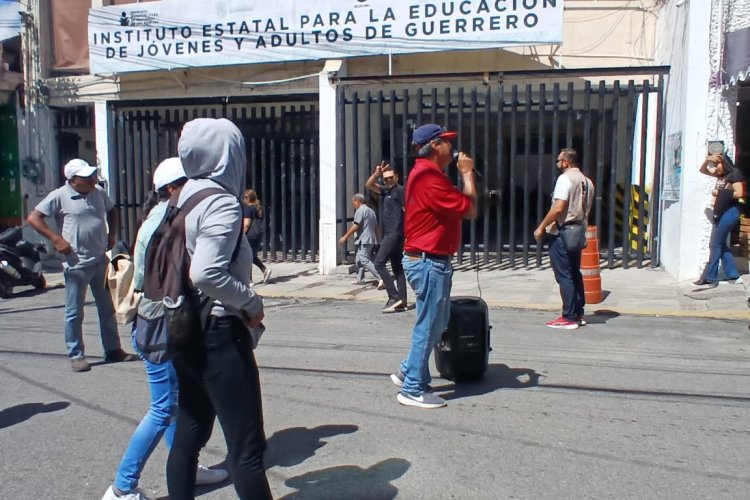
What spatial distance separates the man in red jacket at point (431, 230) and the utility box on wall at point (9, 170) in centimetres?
1382

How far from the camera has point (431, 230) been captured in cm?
517

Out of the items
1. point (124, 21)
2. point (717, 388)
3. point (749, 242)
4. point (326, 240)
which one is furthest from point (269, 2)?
point (717, 388)

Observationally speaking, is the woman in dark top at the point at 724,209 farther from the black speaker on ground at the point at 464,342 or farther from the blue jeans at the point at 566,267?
the black speaker on ground at the point at 464,342

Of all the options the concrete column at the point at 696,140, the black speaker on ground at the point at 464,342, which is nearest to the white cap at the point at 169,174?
the black speaker on ground at the point at 464,342

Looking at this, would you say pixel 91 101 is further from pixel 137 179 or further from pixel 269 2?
pixel 269 2

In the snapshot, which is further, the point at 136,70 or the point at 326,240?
the point at 136,70

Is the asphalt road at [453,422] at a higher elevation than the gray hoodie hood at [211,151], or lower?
lower

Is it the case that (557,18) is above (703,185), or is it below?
above

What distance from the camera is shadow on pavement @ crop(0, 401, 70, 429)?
5.32 metres

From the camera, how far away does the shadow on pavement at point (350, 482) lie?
401 cm

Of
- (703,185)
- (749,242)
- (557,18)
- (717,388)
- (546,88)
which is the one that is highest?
(557,18)

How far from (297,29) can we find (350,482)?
10.8m

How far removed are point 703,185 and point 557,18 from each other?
11.8 feet

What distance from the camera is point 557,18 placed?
12227 millimetres
